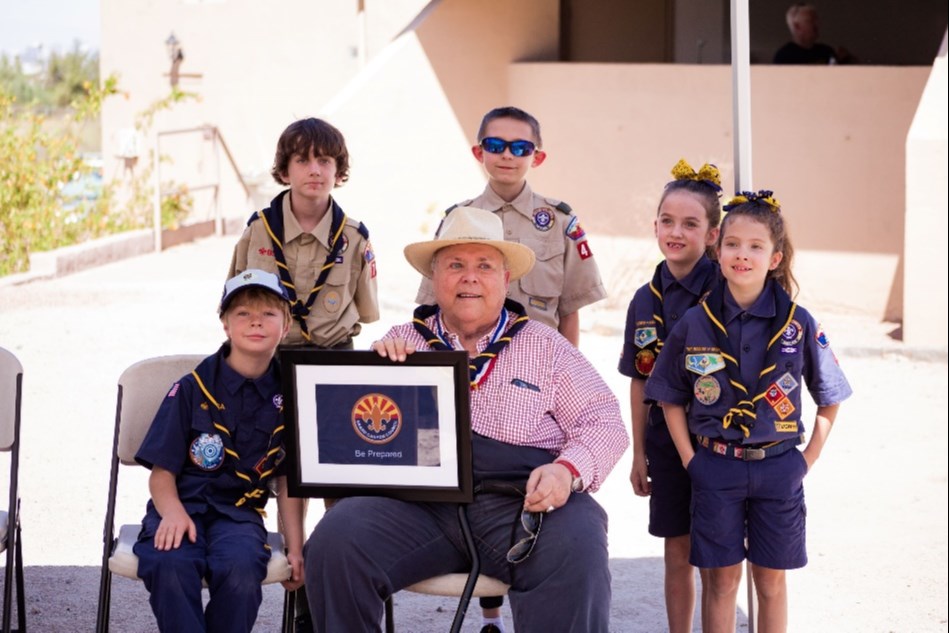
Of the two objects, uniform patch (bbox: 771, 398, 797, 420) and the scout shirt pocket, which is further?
the scout shirt pocket

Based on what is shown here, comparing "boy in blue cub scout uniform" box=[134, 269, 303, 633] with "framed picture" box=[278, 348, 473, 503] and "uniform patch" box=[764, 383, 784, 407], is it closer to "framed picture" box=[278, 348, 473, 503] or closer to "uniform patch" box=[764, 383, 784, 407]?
"framed picture" box=[278, 348, 473, 503]

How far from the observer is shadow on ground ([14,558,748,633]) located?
4770mm

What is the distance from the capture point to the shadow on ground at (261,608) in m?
4.77

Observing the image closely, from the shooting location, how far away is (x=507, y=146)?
470cm

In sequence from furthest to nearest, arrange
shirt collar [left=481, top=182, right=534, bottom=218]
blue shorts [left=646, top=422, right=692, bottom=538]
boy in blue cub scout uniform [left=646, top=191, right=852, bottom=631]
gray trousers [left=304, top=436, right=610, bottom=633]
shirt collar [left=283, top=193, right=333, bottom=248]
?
shirt collar [left=481, top=182, right=534, bottom=218] < shirt collar [left=283, top=193, right=333, bottom=248] < blue shorts [left=646, top=422, right=692, bottom=538] < boy in blue cub scout uniform [left=646, top=191, right=852, bottom=631] < gray trousers [left=304, top=436, right=610, bottom=633]

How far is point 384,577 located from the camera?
3.68 m

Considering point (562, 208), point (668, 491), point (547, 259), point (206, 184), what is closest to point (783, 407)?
point (668, 491)

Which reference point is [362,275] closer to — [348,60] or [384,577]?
[384,577]

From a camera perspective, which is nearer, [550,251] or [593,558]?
[593,558]

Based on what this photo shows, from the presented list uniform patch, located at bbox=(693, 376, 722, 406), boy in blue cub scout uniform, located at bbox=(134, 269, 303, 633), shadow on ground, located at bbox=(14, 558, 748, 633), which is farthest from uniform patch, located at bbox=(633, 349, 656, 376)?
boy in blue cub scout uniform, located at bbox=(134, 269, 303, 633)

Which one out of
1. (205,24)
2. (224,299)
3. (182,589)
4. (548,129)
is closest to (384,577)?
(182,589)

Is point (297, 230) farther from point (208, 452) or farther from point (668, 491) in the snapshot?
point (668, 491)

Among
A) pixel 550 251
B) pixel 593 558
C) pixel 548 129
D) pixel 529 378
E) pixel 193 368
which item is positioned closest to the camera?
pixel 593 558

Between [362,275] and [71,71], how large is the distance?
3720cm
